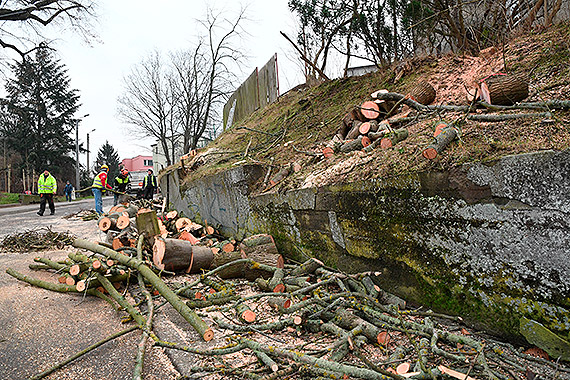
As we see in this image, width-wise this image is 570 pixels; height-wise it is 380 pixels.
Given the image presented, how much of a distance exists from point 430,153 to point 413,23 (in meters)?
4.68

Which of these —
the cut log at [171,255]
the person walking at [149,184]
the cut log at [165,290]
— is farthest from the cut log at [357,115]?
the person walking at [149,184]

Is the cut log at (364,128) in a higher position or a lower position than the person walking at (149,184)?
higher

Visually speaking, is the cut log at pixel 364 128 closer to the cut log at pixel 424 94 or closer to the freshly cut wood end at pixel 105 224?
the cut log at pixel 424 94

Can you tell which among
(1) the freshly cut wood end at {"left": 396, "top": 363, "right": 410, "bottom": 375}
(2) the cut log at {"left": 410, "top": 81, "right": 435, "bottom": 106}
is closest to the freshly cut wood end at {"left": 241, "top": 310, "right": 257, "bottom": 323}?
(1) the freshly cut wood end at {"left": 396, "top": 363, "right": 410, "bottom": 375}

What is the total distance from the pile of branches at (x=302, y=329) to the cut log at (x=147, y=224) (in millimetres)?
361

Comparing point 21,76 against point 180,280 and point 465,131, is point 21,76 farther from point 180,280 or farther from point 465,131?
point 465,131

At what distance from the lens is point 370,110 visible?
14.9 ft

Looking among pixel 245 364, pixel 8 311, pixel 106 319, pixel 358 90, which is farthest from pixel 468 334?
pixel 358 90

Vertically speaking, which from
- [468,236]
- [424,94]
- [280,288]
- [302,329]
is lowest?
[302,329]

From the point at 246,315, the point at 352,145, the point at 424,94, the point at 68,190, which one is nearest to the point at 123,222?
the point at 246,315

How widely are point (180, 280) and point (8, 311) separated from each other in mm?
1646

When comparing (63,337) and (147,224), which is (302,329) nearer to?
(63,337)

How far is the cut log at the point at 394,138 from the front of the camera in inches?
145

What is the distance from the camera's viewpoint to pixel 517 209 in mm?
2318
